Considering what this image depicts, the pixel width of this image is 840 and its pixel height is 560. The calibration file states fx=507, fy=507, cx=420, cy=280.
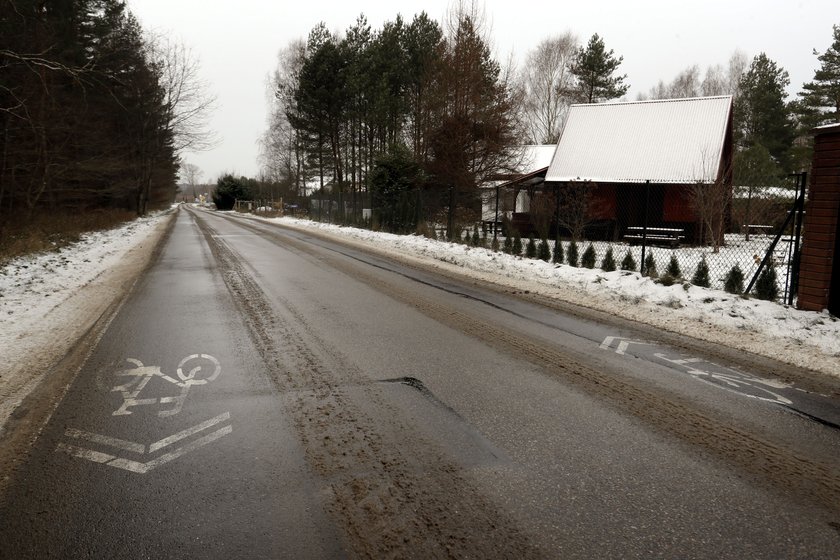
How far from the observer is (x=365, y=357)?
16.6 ft

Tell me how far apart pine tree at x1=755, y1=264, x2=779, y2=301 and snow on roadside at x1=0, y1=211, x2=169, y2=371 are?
992 cm

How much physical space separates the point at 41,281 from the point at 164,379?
7099 mm

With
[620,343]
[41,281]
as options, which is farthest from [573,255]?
[41,281]

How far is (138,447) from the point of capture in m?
3.23

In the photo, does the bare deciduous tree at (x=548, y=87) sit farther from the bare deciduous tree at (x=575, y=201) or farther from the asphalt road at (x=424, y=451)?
the asphalt road at (x=424, y=451)

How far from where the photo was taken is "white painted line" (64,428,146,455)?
322 centimetres

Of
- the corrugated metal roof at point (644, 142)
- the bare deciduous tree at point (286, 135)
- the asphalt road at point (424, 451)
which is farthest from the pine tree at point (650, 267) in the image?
the bare deciduous tree at point (286, 135)

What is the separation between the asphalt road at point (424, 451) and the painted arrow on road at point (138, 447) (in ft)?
0.05

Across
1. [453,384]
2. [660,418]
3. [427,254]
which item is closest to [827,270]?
[660,418]

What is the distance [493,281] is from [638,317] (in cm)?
358

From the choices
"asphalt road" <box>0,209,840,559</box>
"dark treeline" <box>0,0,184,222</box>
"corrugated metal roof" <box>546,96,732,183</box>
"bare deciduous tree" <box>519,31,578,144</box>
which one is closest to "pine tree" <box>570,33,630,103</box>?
"bare deciduous tree" <box>519,31,578,144</box>

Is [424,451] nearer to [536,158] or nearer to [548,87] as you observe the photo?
[536,158]

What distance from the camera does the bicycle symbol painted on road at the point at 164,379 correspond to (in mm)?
3900

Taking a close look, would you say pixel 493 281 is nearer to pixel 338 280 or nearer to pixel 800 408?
pixel 338 280
